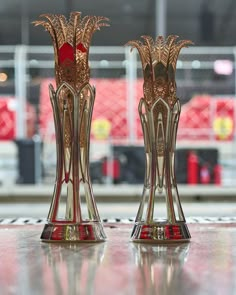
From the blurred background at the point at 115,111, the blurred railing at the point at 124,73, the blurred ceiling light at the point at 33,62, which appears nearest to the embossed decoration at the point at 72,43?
the blurred background at the point at 115,111

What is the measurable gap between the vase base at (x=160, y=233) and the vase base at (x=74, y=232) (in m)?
0.06

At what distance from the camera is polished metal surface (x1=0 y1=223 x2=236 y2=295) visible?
611 millimetres

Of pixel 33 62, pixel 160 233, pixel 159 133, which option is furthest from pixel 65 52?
pixel 33 62

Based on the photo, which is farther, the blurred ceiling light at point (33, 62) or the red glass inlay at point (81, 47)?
the blurred ceiling light at point (33, 62)

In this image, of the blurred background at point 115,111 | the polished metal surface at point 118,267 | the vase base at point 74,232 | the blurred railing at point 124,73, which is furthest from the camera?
the blurred railing at point 124,73

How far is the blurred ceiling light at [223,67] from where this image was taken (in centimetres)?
472

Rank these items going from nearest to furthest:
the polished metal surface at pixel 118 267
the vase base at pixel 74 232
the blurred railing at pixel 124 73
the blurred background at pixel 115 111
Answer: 1. the polished metal surface at pixel 118 267
2. the vase base at pixel 74 232
3. the blurred background at pixel 115 111
4. the blurred railing at pixel 124 73

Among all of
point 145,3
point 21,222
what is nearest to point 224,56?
point 145,3

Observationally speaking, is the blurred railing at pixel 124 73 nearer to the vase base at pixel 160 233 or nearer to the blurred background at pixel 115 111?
the blurred background at pixel 115 111

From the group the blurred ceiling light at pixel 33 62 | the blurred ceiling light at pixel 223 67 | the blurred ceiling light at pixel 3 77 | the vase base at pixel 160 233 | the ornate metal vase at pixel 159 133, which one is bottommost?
the vase base at pixel 160 233

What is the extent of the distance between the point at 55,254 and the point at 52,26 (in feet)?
1.15

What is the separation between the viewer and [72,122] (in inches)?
37.2

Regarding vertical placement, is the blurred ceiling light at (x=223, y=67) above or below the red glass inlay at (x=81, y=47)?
above

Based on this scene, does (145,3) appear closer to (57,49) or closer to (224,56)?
(224,56)
